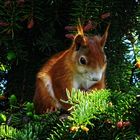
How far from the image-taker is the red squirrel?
234cm

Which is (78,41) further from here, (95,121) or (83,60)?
(95,121)

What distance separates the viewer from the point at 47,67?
100 inches

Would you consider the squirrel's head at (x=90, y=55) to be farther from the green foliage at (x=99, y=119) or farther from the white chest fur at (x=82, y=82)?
the green foliage at (x=99, y=119)

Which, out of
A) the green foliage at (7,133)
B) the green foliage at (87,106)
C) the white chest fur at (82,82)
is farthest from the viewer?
the white chest fur at (82,82)

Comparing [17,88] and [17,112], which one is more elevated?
[17,88]

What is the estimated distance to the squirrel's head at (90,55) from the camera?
2.32 metres

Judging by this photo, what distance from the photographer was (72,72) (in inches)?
98.3

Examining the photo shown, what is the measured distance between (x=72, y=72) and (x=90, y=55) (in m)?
0.16

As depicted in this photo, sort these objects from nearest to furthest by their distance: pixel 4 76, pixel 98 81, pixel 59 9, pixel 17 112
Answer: pixel 17 112, pixel 98 81, pixel 59 9, pixel 4 76

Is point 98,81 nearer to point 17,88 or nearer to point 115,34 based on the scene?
point 115,34


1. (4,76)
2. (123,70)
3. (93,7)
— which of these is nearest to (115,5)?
(93,7)

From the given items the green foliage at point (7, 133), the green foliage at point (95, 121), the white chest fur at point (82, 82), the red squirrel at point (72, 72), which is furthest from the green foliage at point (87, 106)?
the white chest fur at point (82, 82)

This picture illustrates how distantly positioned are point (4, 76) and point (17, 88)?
18cm

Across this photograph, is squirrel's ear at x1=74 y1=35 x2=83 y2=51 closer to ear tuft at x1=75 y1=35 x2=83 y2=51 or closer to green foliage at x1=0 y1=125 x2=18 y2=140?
ear tuft at x1=75 y1=35 x2=83 y2=51
